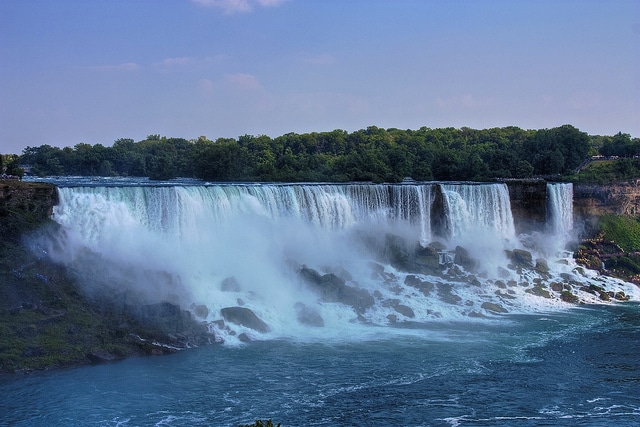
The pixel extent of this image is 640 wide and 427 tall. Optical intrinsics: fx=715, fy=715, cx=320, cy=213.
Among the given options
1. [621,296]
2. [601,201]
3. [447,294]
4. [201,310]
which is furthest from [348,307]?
[601,201]

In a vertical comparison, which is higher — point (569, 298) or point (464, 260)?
point (464, 260)

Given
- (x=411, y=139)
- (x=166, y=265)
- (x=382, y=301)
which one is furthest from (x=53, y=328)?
(x=411, y=139)

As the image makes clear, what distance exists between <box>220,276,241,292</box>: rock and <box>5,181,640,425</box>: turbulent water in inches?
3.4

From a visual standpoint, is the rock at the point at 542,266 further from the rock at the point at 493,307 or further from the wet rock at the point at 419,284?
the wet rock at the point at 419,284

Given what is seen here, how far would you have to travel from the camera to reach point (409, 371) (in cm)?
2028

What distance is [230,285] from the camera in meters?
27.2

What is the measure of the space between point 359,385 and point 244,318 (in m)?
6.88

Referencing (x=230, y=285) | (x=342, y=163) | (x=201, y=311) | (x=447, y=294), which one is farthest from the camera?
(x=342, y=163)

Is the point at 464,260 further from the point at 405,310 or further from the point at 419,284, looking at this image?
the point at 405,310

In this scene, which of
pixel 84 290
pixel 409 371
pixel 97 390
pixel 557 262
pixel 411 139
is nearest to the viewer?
pixel 97 390

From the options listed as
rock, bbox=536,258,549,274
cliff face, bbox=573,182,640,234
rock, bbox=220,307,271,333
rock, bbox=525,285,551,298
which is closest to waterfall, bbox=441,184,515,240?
rock, bbox=536,258,549,274

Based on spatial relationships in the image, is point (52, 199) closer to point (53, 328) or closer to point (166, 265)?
point (166, 265)

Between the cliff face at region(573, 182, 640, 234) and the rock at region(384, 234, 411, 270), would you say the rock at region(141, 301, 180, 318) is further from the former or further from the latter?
the cliff face at region(573, 182, 640, 234)

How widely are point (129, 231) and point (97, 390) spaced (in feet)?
32.4
